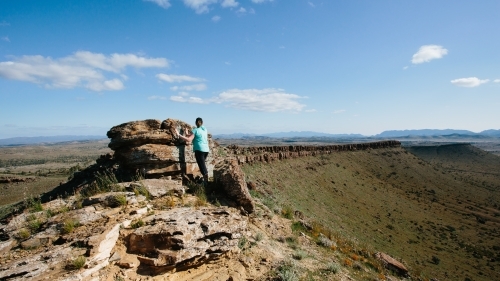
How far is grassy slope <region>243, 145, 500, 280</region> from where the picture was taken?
2344 cm

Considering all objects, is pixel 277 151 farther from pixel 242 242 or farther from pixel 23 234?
pixel 23 234

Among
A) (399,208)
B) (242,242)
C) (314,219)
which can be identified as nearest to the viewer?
(242,242)

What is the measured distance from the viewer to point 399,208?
1435 inches

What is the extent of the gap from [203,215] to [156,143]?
4334 millimetres

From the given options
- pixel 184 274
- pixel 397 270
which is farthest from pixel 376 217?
pixel 184 274

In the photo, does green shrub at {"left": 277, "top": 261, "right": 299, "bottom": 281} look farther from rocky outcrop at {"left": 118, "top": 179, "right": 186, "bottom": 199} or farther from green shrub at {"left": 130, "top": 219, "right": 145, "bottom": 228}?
rocky outcrop at {"left": 118, "top": 179, "right": 186, "bottom": 199}

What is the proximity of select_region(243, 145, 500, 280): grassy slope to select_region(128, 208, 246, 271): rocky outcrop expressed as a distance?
41.5 feet

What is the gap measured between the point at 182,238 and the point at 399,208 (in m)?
37.1

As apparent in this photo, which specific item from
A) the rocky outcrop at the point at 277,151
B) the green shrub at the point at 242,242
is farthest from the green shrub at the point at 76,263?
the rocky outcrop at the point at 277,151

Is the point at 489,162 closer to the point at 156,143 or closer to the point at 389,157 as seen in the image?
the point at 389,157

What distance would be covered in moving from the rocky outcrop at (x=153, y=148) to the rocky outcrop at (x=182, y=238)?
3008 millimetres

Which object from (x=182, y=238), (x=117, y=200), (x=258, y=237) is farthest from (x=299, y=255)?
(x=117, y=200)

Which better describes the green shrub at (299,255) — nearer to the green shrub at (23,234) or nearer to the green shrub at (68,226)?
the green shrub at (68,226)

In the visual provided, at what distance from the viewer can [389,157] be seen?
208 ft
